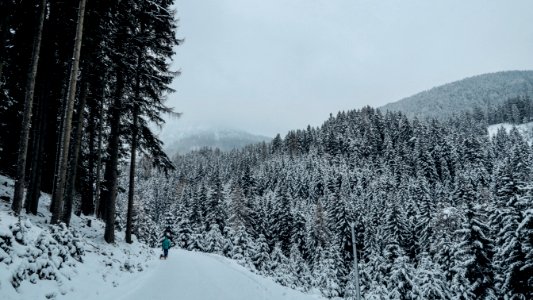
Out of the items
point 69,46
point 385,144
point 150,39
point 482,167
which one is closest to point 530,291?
point 150,39

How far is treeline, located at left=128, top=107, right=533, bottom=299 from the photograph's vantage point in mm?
28516

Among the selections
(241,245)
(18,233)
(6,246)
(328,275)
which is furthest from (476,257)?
(6,246)

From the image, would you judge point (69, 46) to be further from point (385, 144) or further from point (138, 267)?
point (385, 144)

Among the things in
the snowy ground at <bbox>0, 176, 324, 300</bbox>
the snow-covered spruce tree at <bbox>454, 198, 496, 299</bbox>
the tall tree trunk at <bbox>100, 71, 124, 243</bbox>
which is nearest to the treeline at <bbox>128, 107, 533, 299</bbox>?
the snow-covered spruce tree at <bbox>454, 198, 496, 299</bbox>

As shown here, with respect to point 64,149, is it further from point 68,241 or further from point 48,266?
point 48,266

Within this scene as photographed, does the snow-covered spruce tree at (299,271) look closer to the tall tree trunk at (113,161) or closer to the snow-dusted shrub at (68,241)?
the tall tree trunk at (113,161)

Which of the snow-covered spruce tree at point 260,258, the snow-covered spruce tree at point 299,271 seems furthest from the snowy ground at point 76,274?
the snow-covered spruce tree at point 299,271

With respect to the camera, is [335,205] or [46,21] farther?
[335,205]

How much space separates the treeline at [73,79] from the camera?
12.6 meters

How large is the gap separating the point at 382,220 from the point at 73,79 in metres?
56.8

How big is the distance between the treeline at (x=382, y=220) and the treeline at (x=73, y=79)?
471 centimetres

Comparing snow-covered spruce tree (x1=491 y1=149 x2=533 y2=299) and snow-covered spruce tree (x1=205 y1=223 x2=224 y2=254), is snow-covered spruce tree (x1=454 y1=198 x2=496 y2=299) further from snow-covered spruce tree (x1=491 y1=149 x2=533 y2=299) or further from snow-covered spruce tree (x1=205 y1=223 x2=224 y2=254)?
snow-covered spruce tree (x1=205 y1=223 x2=224 y2=254)

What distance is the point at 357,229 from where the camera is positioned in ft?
177

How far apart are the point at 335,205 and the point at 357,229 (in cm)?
527
